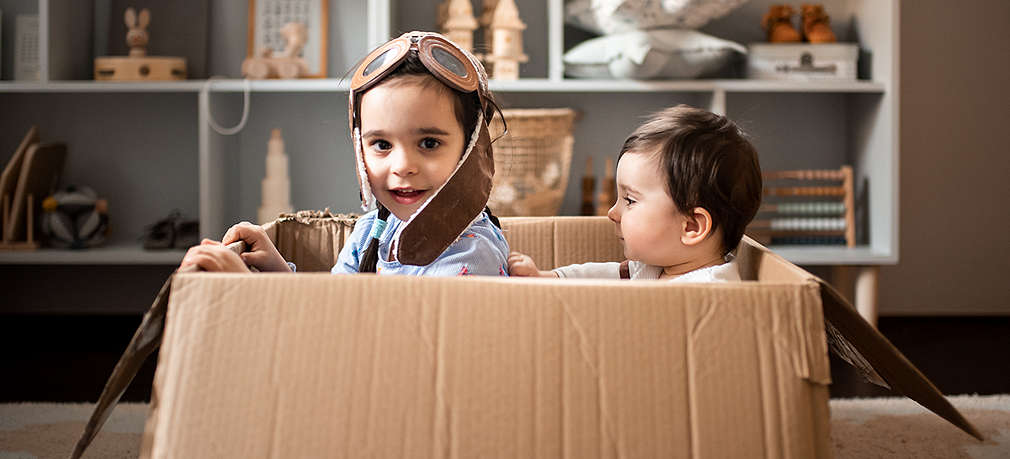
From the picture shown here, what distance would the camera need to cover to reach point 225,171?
253 cm

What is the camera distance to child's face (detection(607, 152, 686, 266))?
1101 millimetres

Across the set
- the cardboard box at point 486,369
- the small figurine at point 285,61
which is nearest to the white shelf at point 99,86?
the small figurine at point 285,61

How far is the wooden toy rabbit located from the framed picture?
270 mm

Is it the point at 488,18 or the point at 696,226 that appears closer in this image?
the point at 696,226

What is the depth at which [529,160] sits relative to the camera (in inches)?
87.6

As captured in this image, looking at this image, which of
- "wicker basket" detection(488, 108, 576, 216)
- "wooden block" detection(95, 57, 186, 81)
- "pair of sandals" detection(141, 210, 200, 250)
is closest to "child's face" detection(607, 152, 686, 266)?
"wicker basket" detection(488, 108, 576, 216)

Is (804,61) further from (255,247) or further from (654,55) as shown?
(255,247)

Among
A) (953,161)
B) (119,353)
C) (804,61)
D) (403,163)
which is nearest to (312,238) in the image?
(403,163)

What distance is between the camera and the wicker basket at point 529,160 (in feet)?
7.22

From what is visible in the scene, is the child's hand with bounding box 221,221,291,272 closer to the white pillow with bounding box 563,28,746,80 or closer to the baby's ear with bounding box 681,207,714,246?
the baby's ear with bounding box 681,207,714,246

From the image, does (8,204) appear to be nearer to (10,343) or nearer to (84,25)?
(10,343)

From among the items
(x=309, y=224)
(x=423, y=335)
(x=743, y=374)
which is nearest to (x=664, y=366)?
(x=743, y=374)

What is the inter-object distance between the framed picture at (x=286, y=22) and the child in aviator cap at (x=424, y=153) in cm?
151

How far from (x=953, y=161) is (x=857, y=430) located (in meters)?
1.40
